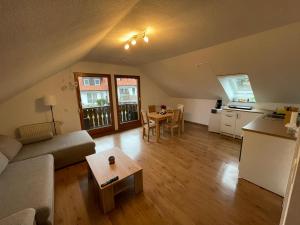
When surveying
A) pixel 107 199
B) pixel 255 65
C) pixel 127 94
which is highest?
pixel 255 65

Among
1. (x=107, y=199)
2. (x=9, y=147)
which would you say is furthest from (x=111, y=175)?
(x=9, y=147)

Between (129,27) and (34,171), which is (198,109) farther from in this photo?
(34,171)

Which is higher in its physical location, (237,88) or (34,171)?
(237,88)

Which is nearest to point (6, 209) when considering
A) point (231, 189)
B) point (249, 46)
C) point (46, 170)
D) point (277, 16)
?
point (46, 170)

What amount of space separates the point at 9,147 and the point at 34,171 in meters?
0.94

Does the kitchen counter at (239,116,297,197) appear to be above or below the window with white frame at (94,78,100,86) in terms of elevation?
below

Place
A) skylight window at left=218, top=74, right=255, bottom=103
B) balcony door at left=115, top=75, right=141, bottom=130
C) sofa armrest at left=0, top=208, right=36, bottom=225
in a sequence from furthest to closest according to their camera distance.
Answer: balcony door at left=115, top=75, right=141, bottom=130 < skylight window at left=218, top=74, right=255, bottom=103 < sofa armrest at left=0, top=208, right=36, bottom=225

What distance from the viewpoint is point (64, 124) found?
12.5ft

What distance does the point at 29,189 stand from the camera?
57.9 inches

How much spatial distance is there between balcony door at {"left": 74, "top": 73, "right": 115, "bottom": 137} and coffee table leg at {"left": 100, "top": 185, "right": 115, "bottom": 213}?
301 centimetres

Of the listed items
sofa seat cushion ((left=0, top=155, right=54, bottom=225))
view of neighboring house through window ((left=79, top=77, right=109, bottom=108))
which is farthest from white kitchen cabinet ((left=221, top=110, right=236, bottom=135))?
sofa seat cushion ((left=0, top=155, right=54, bottom=225))

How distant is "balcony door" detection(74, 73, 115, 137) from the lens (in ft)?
13.3

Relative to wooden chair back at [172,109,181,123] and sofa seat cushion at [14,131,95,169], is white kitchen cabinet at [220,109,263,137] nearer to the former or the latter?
wooden chair back at [172,109,181,123]

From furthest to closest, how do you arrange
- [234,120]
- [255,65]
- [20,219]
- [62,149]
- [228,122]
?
[228,122], [234,120], [255,65], [62,149], [20,219]
